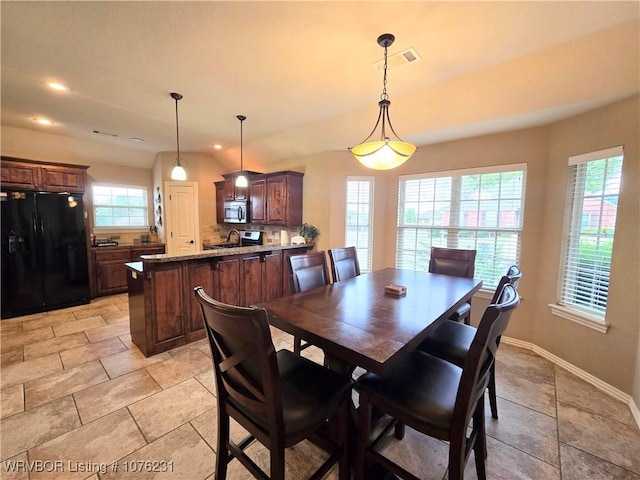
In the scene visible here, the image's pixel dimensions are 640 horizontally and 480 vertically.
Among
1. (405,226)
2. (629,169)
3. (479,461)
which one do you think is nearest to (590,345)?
(629,169)

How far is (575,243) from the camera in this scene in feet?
8.67

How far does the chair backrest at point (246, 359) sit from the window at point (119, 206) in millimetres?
5431

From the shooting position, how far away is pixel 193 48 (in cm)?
207

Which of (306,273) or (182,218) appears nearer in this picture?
(306,273)

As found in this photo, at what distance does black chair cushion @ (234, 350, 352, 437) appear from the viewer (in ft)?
3.91

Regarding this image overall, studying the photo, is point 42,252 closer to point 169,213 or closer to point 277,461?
point 169,213

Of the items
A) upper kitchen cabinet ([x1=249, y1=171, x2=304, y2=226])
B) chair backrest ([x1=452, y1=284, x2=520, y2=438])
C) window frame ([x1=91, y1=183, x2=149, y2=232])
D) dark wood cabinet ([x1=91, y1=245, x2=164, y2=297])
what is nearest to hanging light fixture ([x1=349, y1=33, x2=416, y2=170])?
chair backrest ([x1=452, y1=284, x2=520, y2=438])

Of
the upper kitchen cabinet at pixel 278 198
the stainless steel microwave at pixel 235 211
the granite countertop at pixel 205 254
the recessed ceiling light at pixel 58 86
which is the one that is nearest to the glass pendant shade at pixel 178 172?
the granite countertop at pixel 205 254

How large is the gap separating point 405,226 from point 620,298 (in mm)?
2224

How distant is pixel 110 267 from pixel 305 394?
5.02 meters

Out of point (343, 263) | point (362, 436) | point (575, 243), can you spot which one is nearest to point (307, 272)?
point (343, 263)

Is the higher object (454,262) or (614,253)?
(614,253)

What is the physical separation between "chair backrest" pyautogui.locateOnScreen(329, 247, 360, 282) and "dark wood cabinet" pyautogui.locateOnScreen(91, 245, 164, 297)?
4.13 meters

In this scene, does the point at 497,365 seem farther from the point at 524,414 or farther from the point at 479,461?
the point at 479,461
